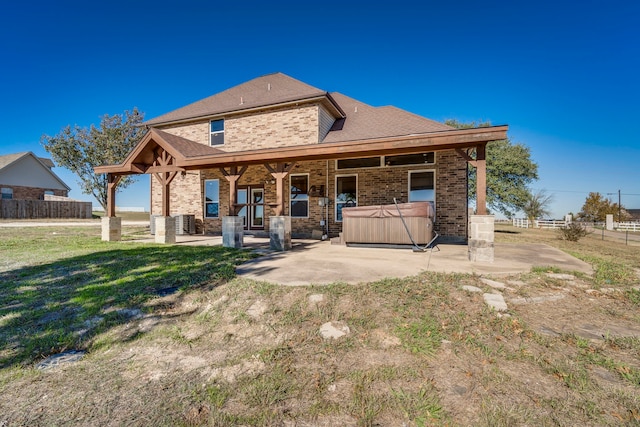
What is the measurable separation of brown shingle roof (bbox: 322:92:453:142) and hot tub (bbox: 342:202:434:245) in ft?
11.0

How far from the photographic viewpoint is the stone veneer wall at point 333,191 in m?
10.4

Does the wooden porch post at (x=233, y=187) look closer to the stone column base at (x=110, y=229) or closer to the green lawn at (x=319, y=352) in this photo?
the green lawn at (x=319, y=352)

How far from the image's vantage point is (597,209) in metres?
39.2

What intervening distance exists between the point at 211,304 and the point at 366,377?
8.33 ft

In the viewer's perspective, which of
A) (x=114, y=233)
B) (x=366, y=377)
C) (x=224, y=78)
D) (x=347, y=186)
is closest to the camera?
(x=366, y=377)

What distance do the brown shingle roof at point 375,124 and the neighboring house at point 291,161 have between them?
47 mm

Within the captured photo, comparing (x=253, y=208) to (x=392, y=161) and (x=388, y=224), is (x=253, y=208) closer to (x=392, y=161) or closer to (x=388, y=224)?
(x=392, y=161)

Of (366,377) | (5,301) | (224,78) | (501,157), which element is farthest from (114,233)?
(501,157)

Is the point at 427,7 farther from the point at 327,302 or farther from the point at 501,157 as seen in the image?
the point at 501,157

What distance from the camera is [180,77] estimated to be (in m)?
19.1

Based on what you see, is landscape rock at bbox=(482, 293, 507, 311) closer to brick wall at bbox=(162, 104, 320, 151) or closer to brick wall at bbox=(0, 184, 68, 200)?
brick wall at bbox=(162, 104, 320, 151)

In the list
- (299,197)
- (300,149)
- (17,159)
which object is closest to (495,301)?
(300,149)

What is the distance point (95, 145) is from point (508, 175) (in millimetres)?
35908

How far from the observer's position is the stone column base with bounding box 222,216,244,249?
851cm
